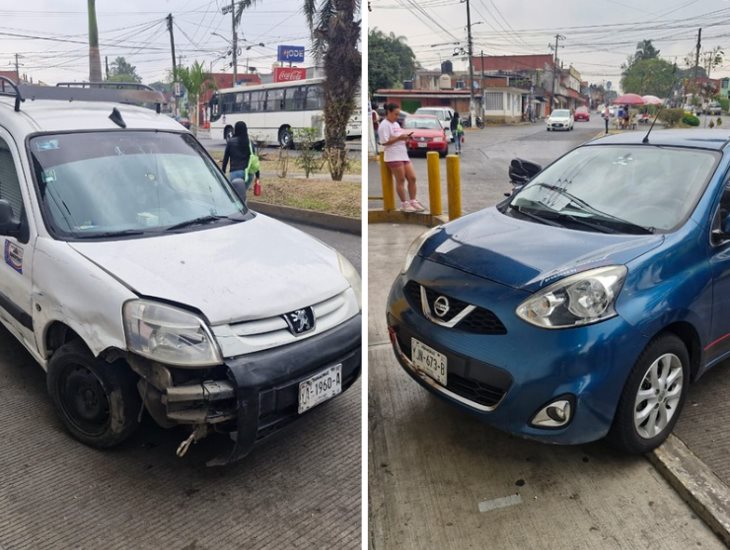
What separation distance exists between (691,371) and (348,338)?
1462 millimetres

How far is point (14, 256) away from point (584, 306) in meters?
2.28

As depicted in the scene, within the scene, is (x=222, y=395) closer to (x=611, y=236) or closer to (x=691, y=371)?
(x=611, y=236)

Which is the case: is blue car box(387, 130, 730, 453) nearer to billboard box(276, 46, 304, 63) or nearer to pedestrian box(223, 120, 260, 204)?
billboard box(276, 46, 304, 63)

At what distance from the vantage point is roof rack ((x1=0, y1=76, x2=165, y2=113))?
3.16m

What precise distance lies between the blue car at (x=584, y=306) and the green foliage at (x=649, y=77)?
370 cm

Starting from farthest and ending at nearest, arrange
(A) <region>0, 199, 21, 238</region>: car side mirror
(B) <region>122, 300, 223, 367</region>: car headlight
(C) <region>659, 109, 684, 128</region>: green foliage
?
(C) <region>659, 109, 684, 128</region>: green foliage, (A) <region>0, 199, 21, 238</region>: car side mirror, (B) <region>122, 300, 223, 367</region>: car headlight

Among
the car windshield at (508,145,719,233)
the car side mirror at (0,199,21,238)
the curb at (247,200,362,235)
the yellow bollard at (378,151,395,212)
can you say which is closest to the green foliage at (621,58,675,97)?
the yellow bollard at (378,151,395,212)

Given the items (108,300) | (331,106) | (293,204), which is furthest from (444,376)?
(293,204)

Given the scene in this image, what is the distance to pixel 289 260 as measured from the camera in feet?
7.36

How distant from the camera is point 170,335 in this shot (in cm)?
192

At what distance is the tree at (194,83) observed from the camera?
11.1 feet

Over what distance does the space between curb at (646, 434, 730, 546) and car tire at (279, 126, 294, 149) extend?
2400 mm

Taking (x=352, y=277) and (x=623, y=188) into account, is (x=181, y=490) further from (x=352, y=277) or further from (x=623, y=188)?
(x=623, y=188)

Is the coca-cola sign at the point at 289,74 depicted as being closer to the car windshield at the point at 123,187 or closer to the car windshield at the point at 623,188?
the car windshield at the point at 123,187
